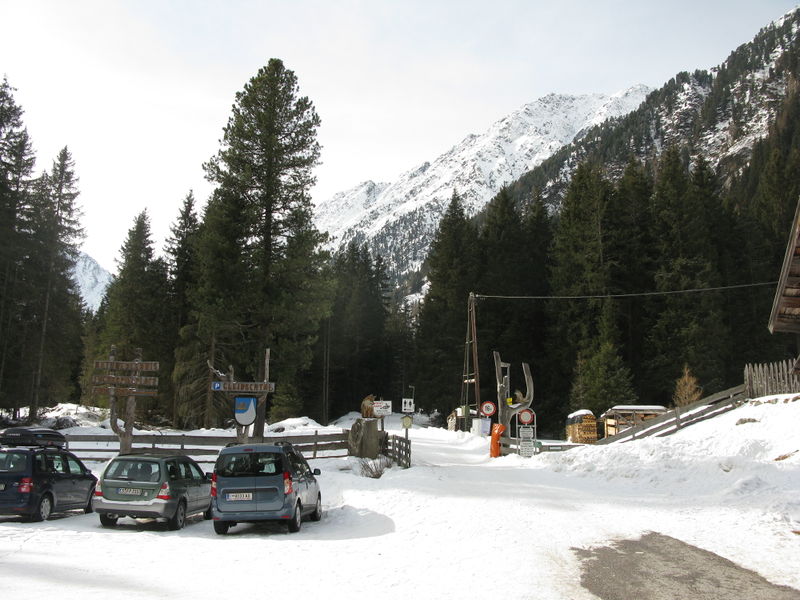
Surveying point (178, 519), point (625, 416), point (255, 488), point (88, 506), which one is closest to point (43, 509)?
point (88, 506)

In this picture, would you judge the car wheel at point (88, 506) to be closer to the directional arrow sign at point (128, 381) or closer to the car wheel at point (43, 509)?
the car wheel at point (43, 509)

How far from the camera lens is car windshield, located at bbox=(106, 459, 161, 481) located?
1270 cm

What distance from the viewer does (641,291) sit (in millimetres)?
46500

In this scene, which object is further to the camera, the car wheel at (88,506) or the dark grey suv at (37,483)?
the car wheel at (88,506)

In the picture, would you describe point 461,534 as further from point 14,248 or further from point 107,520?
point 14,248

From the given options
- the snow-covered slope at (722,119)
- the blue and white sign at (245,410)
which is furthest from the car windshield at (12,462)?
the snow-covered slope at (722,119)

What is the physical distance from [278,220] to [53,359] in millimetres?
21294

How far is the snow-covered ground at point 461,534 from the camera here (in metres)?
7.57

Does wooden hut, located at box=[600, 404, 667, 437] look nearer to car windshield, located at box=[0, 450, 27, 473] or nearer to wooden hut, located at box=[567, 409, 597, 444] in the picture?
wooden hut, located at box=[567, 409, 597, 444]

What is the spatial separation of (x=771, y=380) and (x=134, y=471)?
23420 millimetres

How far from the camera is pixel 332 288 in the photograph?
1153 inches

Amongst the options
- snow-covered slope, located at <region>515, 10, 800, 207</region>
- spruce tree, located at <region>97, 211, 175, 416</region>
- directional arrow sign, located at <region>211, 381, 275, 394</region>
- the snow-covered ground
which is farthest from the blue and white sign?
snow-covered slope, located at <region>515, 10, 800, 207</region>

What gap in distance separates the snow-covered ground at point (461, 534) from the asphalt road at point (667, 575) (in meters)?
0.28

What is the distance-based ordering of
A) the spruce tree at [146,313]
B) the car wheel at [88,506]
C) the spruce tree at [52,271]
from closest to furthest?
1. the car wheel at [88,506]
2. the spruce tree at [52,271]
3. the spruce tree at [146,313]
